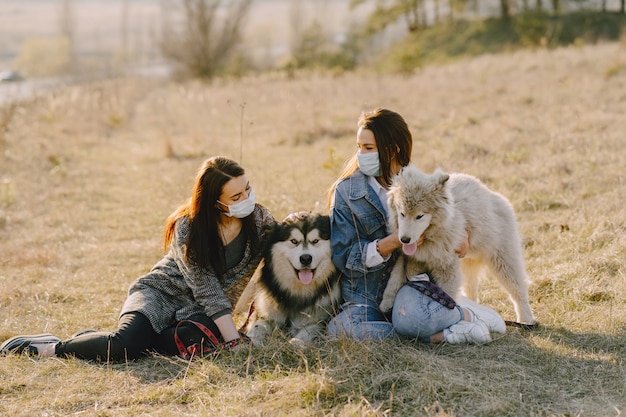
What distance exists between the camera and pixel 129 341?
13.4ft

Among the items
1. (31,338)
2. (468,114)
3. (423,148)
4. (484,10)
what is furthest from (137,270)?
(484,10)

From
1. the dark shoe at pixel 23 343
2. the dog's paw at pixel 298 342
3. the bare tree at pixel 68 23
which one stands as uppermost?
the bare tree at pixel 68 23

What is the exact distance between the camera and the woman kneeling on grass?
4.12 metres

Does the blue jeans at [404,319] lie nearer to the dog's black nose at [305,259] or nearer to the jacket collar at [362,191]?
the dog's black nose at [305,259]

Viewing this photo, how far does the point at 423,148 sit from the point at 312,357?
266 inches

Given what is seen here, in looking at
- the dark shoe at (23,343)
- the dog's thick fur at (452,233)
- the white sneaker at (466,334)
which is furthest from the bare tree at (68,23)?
the white sneaker at (466,334)

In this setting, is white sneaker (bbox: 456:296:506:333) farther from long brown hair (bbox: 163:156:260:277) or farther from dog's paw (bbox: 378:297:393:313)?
long brown hair (bbox: 163:156:260:277)

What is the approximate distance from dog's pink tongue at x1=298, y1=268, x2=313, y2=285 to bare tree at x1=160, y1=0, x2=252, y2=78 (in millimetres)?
35266

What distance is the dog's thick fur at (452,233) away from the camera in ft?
12.7

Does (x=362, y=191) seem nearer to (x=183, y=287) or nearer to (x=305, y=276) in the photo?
(x=305, y=276)

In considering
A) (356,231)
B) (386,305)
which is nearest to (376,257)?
(356,231)

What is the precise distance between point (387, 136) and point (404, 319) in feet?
4.14

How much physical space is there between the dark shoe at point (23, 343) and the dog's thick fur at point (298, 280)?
1.46m

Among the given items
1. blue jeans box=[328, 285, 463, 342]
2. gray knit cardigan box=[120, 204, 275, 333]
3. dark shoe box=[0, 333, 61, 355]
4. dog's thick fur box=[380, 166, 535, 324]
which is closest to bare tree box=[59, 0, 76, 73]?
dark shoe box=[0, 333, 61, 355]
